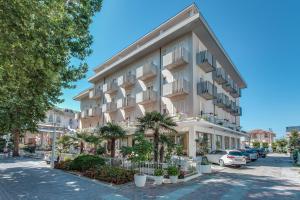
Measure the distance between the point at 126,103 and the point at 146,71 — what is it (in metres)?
→ 5.96

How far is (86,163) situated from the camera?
19281mm

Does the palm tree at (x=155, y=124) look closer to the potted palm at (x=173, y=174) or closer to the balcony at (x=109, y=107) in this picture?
the potted palm at (x=173, y=174)

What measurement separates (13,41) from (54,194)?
698 cm

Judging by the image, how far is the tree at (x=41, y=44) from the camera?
884 centimetres

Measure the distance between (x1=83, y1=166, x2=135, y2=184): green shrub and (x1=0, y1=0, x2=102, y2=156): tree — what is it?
561cm

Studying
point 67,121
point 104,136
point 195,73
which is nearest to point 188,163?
point 104,136

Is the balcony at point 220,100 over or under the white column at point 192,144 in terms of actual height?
over

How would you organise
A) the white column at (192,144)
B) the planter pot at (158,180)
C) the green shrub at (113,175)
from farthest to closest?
the white column at (192,144) → the green shrub at (113,175) → the planter pot at (158,180)

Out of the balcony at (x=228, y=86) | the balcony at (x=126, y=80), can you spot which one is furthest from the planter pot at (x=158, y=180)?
the balcony at (x=228, y=86)

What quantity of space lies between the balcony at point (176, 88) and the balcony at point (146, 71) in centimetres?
339

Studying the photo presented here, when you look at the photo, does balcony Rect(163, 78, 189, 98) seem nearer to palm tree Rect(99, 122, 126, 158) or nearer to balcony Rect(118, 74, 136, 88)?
palm tree Rect(99, 122, 126, 158)

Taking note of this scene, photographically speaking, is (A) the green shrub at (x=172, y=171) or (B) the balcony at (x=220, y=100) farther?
(B) the balcony at (x=220, y=100)

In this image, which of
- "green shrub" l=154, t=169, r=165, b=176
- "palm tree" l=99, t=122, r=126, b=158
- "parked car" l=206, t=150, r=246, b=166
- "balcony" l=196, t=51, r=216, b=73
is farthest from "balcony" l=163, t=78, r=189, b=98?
"green shrub" l=154, t=169, r=165, b=176

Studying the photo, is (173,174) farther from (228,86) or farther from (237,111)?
(237,111)
